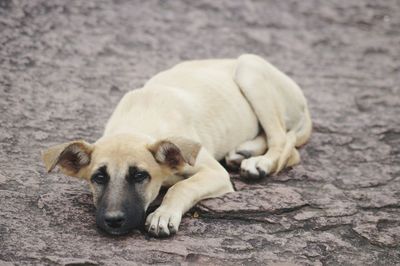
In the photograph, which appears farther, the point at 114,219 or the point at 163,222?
the point at 163,222

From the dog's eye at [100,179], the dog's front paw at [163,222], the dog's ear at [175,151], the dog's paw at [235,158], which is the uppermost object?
the dog's ear at [175,151]

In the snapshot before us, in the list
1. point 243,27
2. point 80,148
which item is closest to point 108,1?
point 243,27

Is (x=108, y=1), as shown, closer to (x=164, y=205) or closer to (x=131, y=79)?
(x=131, y=79)

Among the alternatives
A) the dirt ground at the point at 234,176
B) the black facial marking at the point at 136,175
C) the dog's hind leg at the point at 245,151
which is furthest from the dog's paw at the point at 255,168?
the black facial marking at the point at 136,175

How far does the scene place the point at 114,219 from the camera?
5.17m

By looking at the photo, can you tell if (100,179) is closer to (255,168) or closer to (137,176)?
(137,176)

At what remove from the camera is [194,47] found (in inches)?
433

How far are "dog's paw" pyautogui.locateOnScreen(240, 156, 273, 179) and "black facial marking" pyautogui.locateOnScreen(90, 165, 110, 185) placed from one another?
185 centimetres

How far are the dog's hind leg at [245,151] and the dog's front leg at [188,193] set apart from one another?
63cm

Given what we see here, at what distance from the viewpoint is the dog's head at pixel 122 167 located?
523 cm

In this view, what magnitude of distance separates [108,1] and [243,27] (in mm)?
2464

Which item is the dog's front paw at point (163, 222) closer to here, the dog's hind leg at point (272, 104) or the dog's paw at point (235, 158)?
the dog's hind leg at point (272, 104)

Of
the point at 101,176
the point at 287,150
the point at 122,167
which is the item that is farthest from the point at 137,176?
the point at 287,150

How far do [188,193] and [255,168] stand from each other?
1.22 meters
